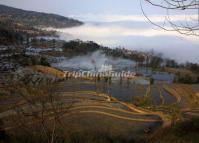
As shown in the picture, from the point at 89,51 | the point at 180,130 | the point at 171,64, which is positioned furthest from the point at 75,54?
the point at 180,130

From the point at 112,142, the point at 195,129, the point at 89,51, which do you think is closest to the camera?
the point at 112,142

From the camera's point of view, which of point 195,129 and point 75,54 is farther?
point 75,54

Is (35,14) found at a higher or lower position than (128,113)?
higher

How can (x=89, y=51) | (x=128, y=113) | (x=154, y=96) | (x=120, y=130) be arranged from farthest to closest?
(x=89, y=51), (x=154, y=96), (x=128, y=113), (x=120, y=130)

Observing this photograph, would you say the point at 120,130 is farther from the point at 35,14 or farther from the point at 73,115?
the point at 35,14

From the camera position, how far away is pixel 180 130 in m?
9.06

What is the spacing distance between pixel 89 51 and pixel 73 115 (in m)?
59.0

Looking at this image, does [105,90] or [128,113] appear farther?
[105,90]

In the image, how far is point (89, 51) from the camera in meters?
74.2

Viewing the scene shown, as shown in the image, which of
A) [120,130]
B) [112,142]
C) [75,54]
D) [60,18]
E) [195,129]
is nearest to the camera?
[112,142]

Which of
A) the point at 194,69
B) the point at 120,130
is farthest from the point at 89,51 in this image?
the point at 120,130

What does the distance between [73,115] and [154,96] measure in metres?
13.2

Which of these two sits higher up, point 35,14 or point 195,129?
point 35,14

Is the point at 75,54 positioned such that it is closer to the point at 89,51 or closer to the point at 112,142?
the point at 89,51
